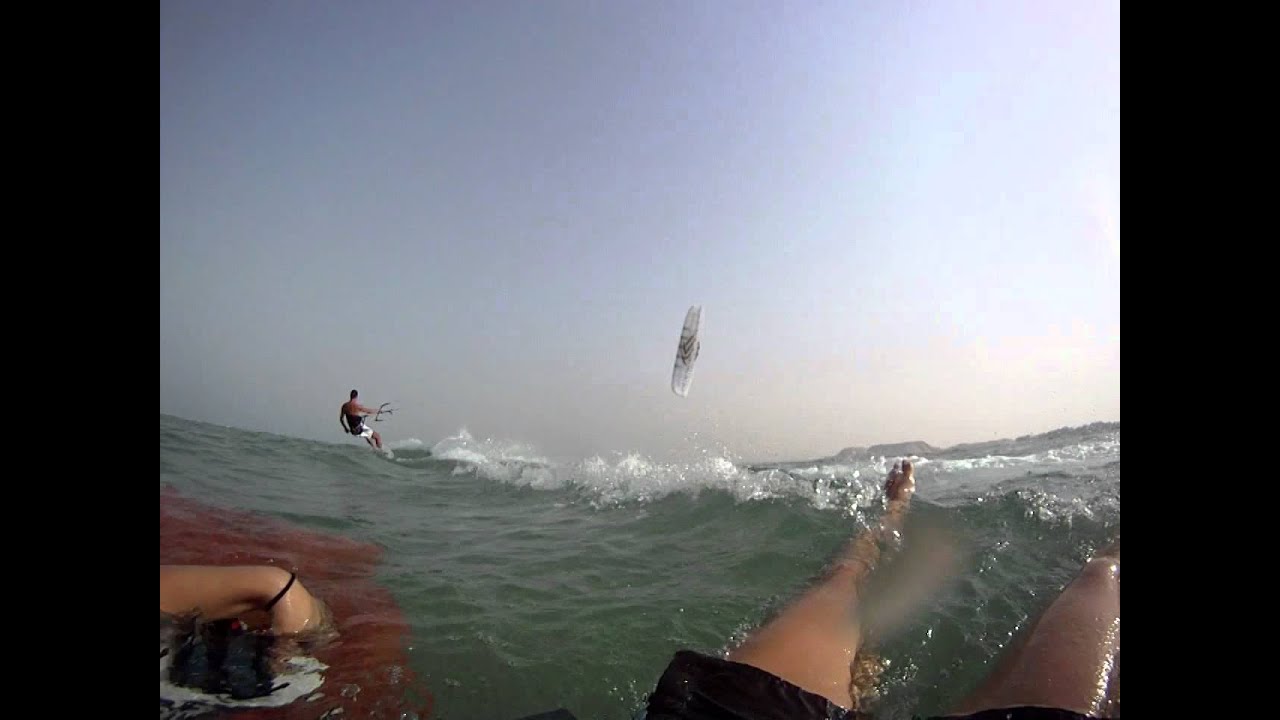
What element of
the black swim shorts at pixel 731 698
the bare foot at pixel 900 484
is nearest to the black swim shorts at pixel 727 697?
the black swim shorts at pixel 731 698

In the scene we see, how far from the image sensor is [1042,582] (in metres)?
4.26

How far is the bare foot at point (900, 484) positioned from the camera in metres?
6.52

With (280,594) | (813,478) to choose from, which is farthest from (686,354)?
(280,594)

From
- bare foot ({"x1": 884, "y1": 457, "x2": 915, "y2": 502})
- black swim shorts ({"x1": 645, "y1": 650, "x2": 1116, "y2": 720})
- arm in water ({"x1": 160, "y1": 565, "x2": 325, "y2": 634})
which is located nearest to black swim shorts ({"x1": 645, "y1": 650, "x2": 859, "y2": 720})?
black swim shorts ({"x1": 645, "y1": 650, "x2": 1116, "y2": 720})

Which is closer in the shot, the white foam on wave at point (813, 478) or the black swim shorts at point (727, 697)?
the black swim shorts at point (727, 697)

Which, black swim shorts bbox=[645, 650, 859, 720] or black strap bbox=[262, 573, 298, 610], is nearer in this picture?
black swim shorts bbox=[645, 650, 859, 720]

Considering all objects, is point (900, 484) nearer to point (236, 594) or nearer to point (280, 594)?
point (280, 594)

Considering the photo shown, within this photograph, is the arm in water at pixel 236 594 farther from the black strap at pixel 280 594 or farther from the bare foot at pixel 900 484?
the bare foot at pixel 900 484

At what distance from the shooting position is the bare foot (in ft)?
21.4

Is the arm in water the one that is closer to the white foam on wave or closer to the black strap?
the black strap

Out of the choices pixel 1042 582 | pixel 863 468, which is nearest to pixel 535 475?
pixel 863 468
